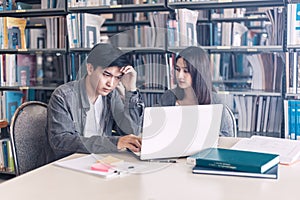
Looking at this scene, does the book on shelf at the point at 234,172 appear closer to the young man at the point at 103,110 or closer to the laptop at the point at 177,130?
the laptop at the point at 177,130

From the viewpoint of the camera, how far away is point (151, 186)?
114cm


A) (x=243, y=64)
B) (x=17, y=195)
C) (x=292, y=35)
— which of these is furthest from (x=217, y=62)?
(x=17, y=195)

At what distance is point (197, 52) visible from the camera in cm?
164

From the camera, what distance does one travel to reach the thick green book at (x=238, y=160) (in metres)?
1.23

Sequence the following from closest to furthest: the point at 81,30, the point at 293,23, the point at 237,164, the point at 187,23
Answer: the point at 237,164 < the point at 293,23 < the point at 187,23 < the point at 81,30

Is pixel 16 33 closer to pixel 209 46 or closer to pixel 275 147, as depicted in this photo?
pixel 209 46

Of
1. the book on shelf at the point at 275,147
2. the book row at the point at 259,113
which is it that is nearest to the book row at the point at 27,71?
the book row at the point at 259,113

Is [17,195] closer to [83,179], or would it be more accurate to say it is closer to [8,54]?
[83,179]

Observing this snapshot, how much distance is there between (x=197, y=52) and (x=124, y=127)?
0.44m

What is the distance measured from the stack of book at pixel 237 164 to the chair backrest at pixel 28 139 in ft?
2.47

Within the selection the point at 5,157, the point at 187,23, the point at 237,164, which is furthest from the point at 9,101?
the point at 237,164

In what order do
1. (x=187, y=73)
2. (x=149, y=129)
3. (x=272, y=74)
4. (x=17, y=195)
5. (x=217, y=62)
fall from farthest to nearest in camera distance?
(x=217, y=62), (x=272, y=74), (x=187, y=73), (x=149, y=129), (x=17, y=195)

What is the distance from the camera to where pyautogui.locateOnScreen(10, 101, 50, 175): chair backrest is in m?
1.71

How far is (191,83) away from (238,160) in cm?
37
